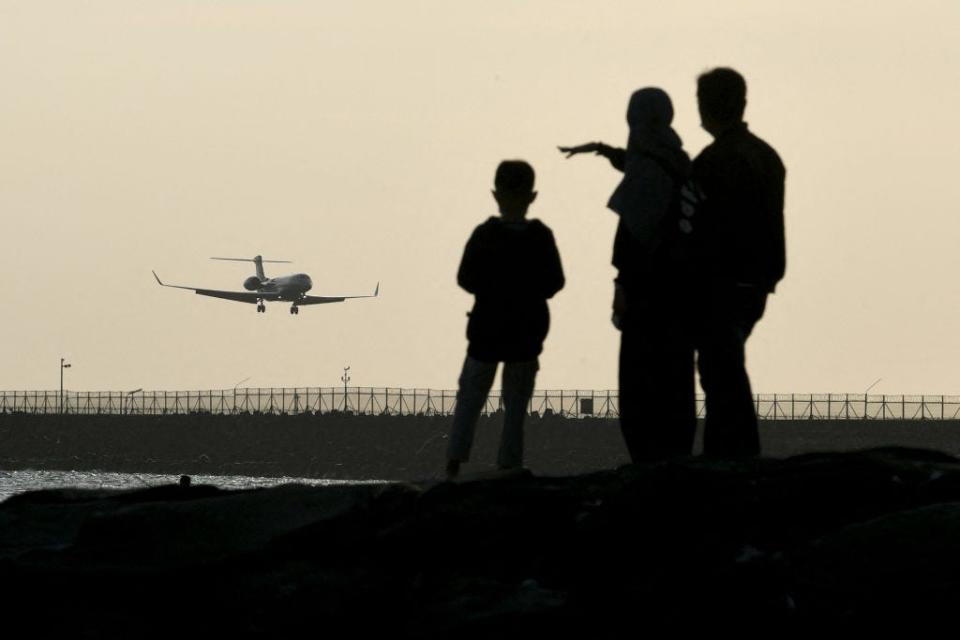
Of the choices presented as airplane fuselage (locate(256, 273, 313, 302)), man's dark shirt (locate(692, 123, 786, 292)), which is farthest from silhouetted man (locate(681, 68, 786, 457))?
airplane fuselage (locate(256, 273, 313, 302))

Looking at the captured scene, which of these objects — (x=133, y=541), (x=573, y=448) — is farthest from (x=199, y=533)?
(x=573, y=448)

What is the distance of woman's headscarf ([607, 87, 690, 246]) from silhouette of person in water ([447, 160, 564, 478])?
3.38ft

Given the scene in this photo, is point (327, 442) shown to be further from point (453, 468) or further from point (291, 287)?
point (453, 468)

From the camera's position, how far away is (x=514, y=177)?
39.8ft

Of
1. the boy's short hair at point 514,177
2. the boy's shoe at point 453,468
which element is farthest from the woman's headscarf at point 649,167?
the boy's shoe at point 453,468

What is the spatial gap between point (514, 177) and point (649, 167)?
1.23 metres

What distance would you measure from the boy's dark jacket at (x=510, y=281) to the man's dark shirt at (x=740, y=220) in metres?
1.21

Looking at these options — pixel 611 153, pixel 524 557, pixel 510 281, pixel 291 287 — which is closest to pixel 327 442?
pixel 291 287

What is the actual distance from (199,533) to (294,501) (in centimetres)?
48

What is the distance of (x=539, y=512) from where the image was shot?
987cm

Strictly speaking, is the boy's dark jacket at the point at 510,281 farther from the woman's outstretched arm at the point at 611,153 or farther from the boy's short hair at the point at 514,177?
the woman's outstretched arm at the point at 611,153

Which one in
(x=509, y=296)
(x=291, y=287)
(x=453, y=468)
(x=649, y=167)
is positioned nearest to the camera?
(x=649, y=167)

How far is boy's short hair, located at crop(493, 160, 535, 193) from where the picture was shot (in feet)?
39.6

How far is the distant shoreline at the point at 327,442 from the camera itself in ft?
358
